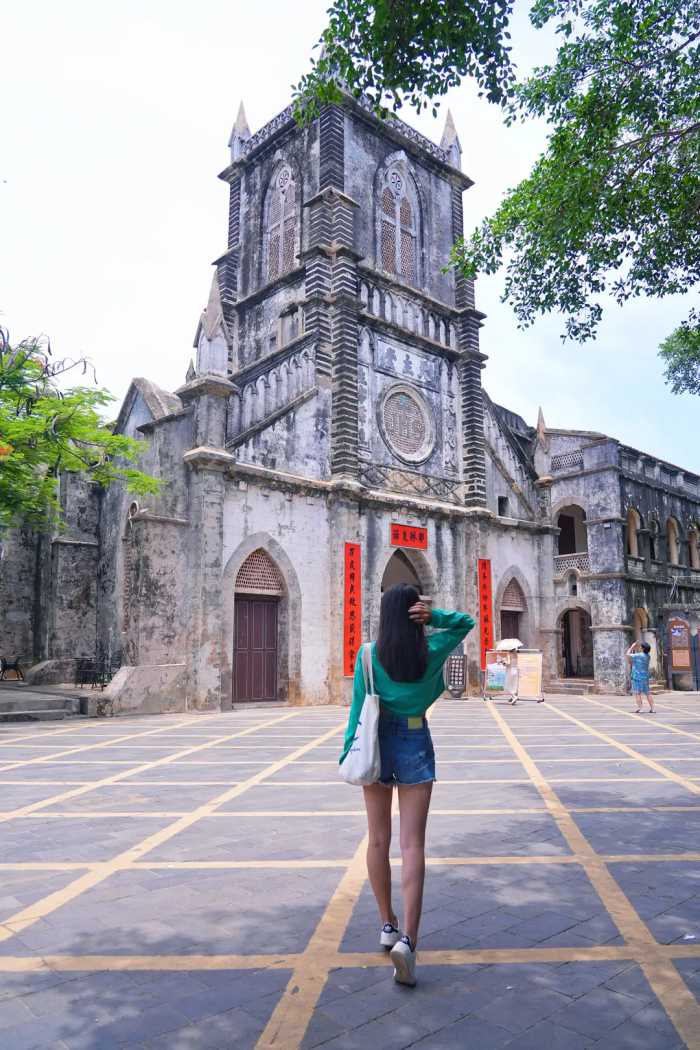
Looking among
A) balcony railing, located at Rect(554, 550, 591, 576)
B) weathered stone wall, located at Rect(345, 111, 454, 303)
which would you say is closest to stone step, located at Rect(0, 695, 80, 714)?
weathered stone wall, located at Rect(345, 111, 454, 303)

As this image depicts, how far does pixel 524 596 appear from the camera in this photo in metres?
24.6

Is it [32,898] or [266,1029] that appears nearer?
[266,1029]

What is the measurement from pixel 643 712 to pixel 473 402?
A: 11.2 metres

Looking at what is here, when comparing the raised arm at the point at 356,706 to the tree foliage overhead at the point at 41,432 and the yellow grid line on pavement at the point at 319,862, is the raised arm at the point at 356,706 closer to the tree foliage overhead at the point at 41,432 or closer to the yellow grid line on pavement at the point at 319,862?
the yellow grid line on pavement at the point at 319,862

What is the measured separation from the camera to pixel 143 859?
479cm

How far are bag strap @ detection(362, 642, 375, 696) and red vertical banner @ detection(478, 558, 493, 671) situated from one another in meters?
19.2

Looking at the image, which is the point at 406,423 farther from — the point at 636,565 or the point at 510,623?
the point at 636,565

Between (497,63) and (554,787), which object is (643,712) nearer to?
(554,787)

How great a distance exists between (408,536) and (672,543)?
1299 cm

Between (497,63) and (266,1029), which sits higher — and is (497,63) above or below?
above

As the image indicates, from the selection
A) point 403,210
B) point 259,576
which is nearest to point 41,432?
point 259,576

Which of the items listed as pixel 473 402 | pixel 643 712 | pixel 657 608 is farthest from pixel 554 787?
pixel 657 608

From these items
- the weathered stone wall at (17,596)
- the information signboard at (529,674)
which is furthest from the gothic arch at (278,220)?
the information signboard at (529,674)

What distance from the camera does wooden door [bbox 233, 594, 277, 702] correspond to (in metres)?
17.1
